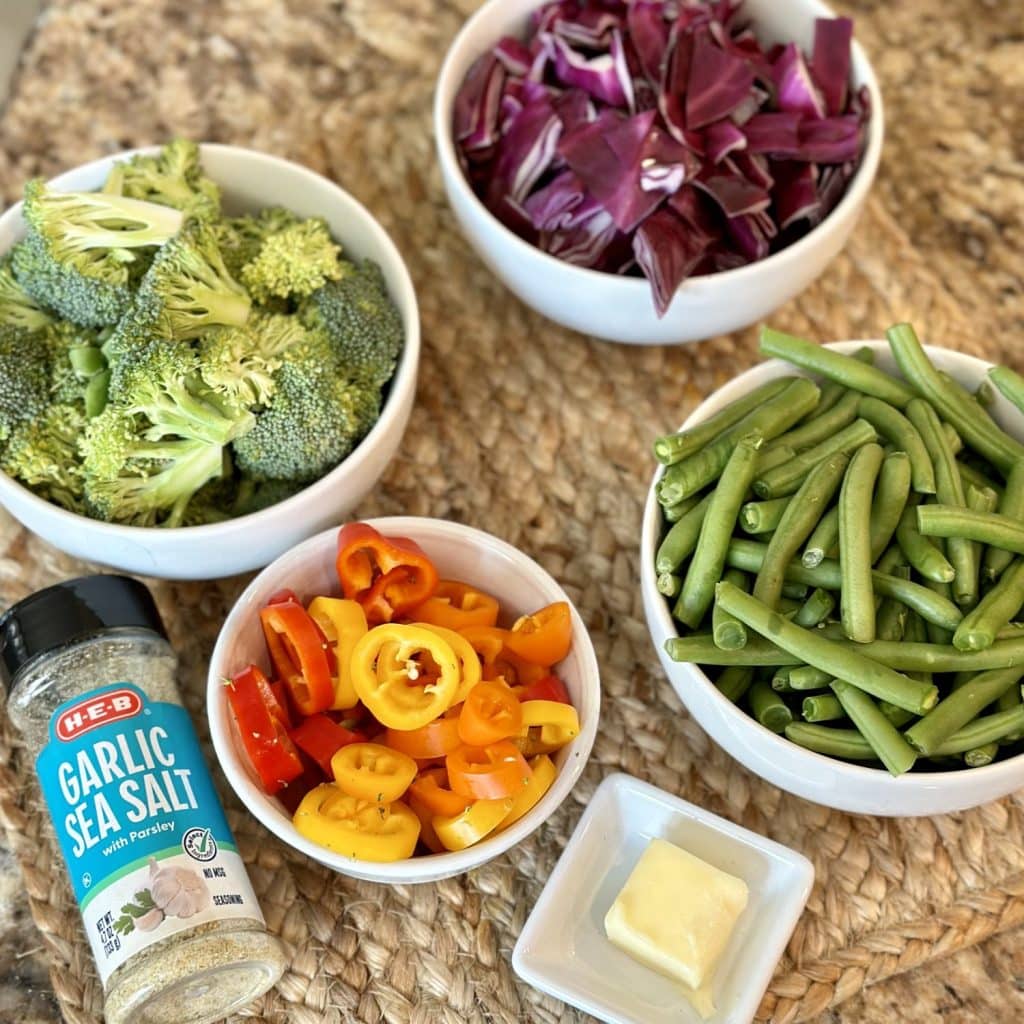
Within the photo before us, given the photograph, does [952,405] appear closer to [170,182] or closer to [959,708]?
[959,708]

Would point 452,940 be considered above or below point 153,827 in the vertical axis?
below

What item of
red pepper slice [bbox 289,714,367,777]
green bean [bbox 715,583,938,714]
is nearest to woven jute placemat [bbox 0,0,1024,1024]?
red pepper slice [bbox 289,714,367,777]

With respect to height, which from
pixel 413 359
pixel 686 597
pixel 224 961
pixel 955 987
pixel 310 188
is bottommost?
pixel 955 987

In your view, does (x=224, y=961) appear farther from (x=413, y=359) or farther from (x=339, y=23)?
(x=339, y=23)

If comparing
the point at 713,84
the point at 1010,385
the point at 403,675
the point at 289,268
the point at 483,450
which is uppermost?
the point at 713,84

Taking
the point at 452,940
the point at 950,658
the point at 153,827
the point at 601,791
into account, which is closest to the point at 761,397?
the point at 950,658

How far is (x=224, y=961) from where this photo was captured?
1333mm

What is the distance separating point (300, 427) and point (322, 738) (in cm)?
40

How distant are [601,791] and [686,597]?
0.26m

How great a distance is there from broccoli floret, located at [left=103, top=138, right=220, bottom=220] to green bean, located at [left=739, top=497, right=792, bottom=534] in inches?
33.2

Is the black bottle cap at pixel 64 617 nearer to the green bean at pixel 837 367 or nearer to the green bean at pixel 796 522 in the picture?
the green bean at pixel 796 522

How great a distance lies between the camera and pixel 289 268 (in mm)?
1680

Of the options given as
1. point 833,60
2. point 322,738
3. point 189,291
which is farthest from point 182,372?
point 833,60

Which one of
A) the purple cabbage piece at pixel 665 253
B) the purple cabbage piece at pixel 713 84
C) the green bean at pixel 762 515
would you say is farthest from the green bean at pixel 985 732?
the purple cabbage piece at pixel 713 84
